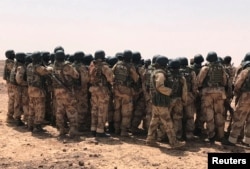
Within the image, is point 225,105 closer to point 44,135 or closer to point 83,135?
point 83,135

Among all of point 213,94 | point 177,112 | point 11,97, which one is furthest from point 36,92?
point 213,94

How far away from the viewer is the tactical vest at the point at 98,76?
1020 cm

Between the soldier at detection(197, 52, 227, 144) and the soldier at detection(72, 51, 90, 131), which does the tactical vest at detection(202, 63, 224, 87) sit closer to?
the soldier at detection(197, 52, 227, 144)

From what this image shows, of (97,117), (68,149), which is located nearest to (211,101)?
(97,117)

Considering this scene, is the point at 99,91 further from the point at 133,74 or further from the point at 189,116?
the point at 189,116

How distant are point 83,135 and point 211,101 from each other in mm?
3790

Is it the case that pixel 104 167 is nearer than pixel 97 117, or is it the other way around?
pixel 104 167

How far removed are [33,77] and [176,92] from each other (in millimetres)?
4246

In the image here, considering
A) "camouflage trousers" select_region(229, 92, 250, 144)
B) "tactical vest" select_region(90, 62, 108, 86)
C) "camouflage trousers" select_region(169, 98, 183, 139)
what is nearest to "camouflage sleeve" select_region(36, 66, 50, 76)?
"tactical vest" select_region(90, 62, 108, 86)

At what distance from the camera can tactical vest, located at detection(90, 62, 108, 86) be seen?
33.5 ft

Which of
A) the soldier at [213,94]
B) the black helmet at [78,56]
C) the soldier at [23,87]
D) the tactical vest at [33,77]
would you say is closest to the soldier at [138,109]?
the black helmet at [78,56]

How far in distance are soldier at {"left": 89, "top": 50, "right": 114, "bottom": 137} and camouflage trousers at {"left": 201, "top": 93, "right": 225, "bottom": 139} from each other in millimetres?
2720

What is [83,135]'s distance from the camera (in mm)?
10711

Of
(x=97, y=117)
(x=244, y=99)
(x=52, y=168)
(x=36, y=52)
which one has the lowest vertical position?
(x=52, y=168)
